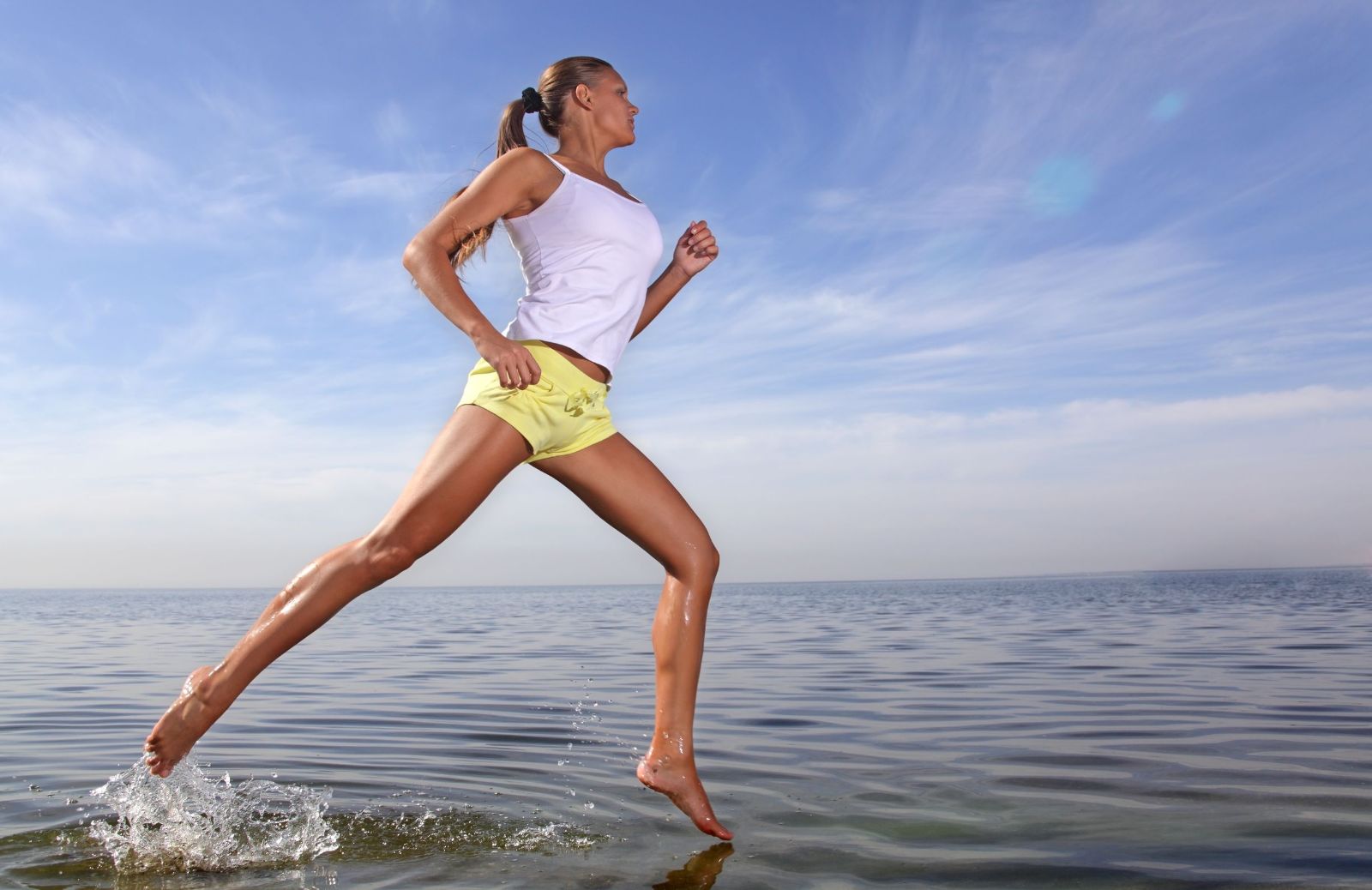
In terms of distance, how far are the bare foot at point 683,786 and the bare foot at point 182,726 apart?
1203 mm

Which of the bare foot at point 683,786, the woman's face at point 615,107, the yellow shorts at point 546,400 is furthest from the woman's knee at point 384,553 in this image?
the woman's face at point 615,107

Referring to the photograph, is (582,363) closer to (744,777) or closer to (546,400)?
(546,400)

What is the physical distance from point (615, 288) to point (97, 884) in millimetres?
2113

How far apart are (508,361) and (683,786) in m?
1.32

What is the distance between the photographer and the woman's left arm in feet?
11.5

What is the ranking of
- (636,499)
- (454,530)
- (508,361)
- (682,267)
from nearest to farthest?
(508,361), (454,530), (636,499), (682,267)

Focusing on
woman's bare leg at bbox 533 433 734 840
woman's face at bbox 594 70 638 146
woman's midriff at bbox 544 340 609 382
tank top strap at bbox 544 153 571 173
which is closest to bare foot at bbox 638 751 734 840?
woman's bare leg at bbox 533 433 734 840

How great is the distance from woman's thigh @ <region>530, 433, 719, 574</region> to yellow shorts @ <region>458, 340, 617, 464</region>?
0.09 metres

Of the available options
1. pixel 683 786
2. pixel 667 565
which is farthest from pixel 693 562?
pixel 683 786

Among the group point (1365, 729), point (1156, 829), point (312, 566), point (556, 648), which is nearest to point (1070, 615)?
point (556, 648)

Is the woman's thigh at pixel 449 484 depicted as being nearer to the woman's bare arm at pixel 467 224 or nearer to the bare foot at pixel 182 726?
the woman's bare arm at pixel 467 224

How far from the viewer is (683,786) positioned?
3100mm

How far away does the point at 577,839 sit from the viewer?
321 cm

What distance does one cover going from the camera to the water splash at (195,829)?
309cm
